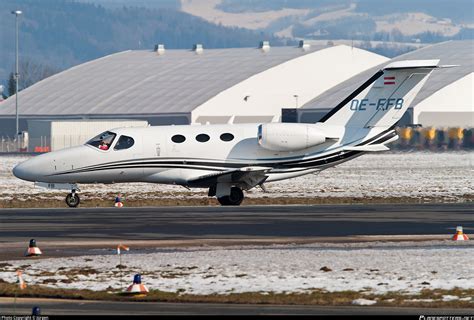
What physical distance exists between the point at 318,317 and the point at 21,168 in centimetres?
2498

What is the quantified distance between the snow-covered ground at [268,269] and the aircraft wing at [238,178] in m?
13.6

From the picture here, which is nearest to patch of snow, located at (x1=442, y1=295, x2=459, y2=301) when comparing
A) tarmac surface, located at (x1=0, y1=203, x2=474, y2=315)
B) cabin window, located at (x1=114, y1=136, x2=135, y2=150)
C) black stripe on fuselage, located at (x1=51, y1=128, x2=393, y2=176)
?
tarmac surface, located at (x1=0, y1=203, x2=474, y2=315)

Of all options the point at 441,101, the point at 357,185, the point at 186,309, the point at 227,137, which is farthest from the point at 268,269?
the point at 441,101

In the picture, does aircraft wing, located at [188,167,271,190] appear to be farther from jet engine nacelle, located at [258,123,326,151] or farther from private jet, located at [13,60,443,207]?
jet engine nacelle, located at [258,123,326,151]

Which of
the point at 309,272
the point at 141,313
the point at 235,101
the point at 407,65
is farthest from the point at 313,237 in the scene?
the point at 235,101

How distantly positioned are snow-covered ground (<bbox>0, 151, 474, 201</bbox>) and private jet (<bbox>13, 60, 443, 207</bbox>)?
12.1 feet

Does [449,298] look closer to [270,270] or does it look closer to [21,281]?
[270,270]

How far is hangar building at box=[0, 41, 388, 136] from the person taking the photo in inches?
4247

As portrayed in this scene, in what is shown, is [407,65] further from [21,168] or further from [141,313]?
[141,313]

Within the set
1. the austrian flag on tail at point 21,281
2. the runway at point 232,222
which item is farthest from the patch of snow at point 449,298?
the runway at point 232,222

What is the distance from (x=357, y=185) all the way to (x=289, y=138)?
10.2 meters

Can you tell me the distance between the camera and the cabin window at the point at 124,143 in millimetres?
38847

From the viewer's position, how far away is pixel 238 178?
37875mm

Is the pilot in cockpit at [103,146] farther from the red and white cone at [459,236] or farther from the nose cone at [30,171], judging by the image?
the red and white cone at [459,236]
